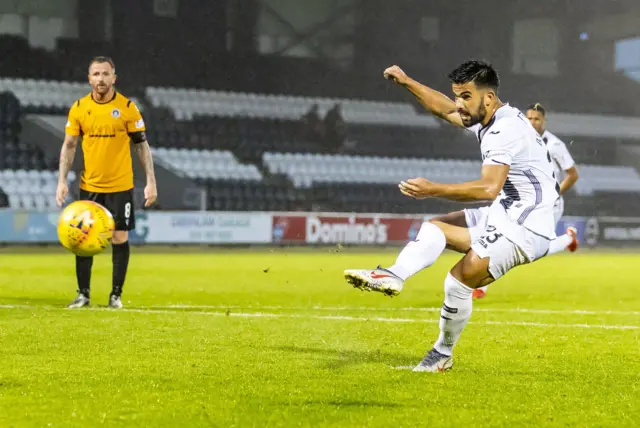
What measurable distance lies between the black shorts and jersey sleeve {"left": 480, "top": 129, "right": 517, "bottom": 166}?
4.35 metres

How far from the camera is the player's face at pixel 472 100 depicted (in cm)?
521

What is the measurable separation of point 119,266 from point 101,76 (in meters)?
1.64

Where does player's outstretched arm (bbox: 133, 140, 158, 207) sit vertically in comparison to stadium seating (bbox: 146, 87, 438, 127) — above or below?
below

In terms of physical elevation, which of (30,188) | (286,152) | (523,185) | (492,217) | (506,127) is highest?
(506,127)

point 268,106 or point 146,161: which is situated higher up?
point 268,106

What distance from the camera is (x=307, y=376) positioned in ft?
16.3

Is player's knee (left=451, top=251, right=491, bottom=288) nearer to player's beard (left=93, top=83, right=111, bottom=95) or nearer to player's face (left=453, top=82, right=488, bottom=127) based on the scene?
player's face (left=453, top=82, right=488, bottom=127)

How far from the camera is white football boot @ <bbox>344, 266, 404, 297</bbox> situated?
15.8 feet

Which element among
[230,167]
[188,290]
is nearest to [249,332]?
[188,290]

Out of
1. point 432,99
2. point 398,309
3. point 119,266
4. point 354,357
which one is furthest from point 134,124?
point 354,357

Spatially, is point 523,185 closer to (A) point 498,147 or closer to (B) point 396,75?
(A) point 498,147

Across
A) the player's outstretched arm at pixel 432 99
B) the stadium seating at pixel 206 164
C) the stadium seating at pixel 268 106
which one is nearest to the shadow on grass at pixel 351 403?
the player's outstretched arm at pixel 432 99

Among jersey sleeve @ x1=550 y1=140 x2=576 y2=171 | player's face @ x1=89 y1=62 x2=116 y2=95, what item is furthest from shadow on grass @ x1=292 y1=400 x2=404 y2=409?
jersey sleeve @ x1=550 y1=140 x2=576 y2=171

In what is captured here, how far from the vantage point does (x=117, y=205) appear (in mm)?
8688
